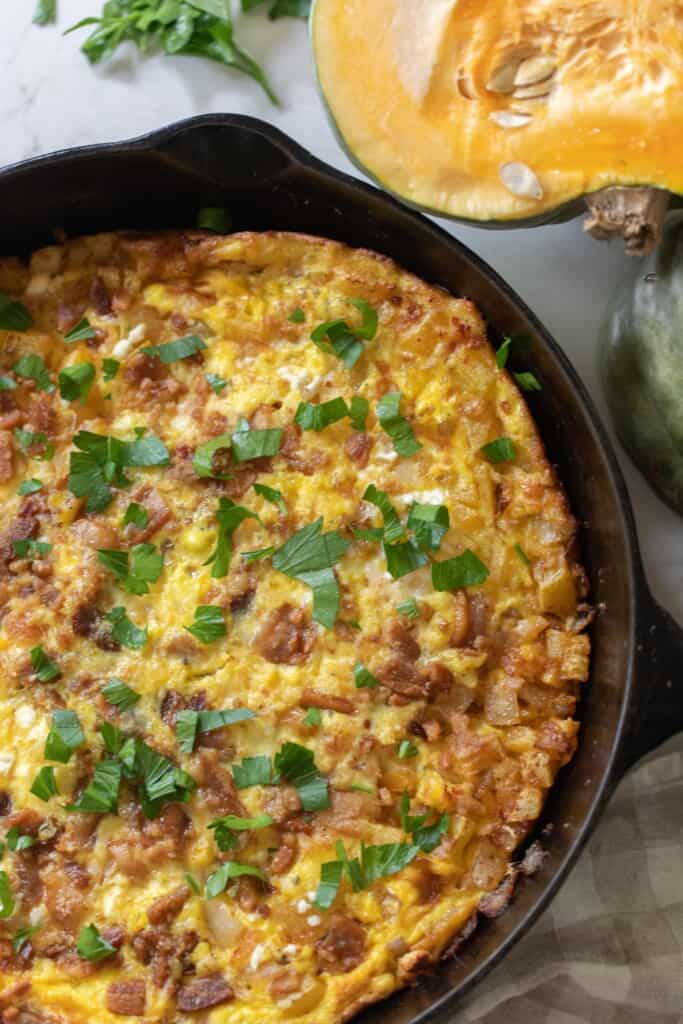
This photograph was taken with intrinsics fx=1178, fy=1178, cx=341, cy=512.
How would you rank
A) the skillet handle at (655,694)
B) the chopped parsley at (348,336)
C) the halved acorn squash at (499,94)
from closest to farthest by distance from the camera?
1. the halved acorn squash at (499,94)
2. the skillet handle at (655,694)
3. the chopped parsley at (348,336)

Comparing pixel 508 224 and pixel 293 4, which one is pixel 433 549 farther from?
pixel 293 4

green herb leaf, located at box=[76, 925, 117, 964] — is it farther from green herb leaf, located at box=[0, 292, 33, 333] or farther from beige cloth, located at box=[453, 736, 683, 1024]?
green herb leaf, located at box=[0, 292, 33, 333]

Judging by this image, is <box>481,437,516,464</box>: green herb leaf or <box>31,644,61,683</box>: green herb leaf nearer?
<box>31,644,61,683</box>: green herb leaf

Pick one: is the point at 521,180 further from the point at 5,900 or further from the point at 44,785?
the point at 5,900

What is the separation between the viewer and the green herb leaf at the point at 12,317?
3482 mm

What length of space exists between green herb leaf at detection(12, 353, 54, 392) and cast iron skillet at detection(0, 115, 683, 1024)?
0.42 meters

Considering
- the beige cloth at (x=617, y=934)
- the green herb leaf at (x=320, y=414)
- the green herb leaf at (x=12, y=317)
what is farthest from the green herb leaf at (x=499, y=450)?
the green herb leaf at (x=12, y=317)

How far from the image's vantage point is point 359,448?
130 inches

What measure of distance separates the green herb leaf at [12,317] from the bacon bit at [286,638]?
1151mm

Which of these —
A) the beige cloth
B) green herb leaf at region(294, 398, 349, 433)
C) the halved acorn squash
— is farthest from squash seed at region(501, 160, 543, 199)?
the beige cloth

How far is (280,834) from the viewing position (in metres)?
3.13

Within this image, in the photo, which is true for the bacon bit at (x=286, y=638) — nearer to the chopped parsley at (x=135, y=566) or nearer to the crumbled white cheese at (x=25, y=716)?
the chopped parsley at (x=135, y=566)

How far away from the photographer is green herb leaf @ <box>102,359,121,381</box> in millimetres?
3377

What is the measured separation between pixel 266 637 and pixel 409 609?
40 cm
